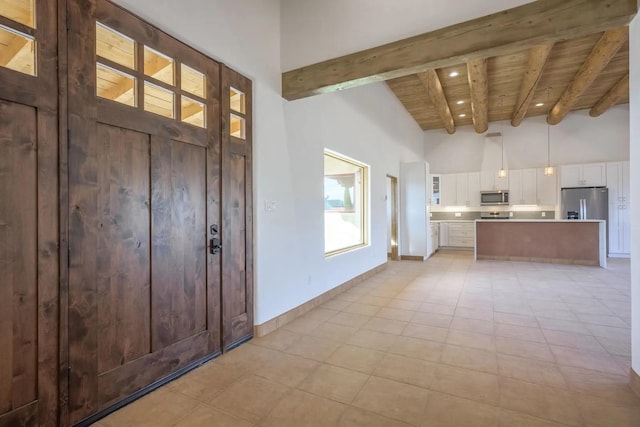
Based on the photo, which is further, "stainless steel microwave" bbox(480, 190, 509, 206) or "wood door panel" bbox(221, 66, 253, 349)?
"stainless steel microwave" bbox(480, 190, 509, 206)

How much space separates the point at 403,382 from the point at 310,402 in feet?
2.32

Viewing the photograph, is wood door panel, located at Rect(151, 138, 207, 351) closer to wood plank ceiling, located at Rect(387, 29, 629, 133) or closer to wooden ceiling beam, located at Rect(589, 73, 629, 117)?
wood plank ceiling, located at Rect(387, 29, 629, 133)

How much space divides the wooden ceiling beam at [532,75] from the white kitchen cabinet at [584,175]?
1.91 meters

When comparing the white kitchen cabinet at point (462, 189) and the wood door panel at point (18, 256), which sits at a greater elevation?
the white kitchen cabinet at point (462, 189)

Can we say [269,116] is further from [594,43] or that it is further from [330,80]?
[594,43]

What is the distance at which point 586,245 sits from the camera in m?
6.57

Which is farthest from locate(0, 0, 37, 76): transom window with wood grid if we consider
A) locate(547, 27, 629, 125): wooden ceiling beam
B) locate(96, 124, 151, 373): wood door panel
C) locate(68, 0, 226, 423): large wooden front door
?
locate(547, 27, 629, 125): wooden ceiling beam

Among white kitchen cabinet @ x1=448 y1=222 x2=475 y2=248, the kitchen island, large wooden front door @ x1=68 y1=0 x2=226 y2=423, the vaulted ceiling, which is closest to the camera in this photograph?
large wooden front door @ x1=68 y1=0 x2=226 y2=423

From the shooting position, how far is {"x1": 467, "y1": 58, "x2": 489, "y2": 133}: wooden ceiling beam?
5.01m

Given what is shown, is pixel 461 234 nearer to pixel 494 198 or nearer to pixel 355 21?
pixel 494 198

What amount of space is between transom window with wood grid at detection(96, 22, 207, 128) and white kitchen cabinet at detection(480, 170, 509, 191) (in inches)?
350

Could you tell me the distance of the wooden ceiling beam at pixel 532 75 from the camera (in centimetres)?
462

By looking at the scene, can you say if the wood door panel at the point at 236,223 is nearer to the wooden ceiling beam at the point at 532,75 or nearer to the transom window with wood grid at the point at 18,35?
the transom window with wood grid at the point at 18,35

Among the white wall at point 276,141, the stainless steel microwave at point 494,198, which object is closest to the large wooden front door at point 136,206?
the white wall at point 276,141
